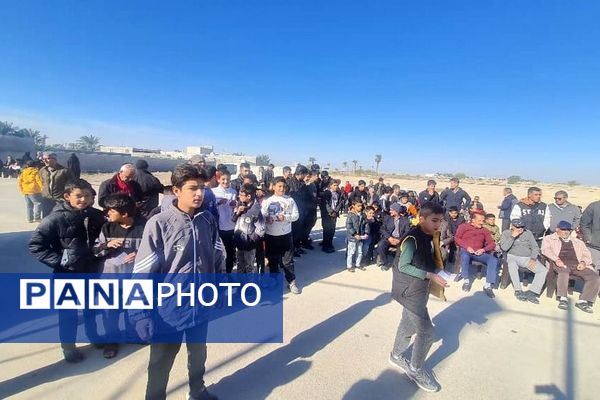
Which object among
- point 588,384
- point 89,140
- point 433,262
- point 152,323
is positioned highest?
point 89,140

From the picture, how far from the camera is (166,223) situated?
200 centimetres

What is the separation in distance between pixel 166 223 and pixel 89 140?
3205 inches

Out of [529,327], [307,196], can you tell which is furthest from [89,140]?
[529,327]

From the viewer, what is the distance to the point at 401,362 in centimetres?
290

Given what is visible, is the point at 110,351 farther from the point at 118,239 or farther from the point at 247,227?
the point at 247,227

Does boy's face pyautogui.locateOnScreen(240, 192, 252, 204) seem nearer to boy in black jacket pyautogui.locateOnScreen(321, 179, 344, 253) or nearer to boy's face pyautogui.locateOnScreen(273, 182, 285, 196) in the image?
boy's face pyautogui.locateOnScreen(273, 182, 285, 196)

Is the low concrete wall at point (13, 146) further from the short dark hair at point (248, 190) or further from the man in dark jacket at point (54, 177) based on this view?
the short dark hair at point (248, 190)

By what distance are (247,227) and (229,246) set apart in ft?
1.71

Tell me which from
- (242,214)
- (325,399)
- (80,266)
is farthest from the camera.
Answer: (242,214)

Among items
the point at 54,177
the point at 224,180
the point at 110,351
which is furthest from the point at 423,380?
the point at 54,177

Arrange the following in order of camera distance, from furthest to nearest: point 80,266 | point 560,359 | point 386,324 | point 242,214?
point 242,214, point 386,324, point 560,359, point 80,266

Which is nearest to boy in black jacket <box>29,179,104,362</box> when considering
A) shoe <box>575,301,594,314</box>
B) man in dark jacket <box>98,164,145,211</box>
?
man in dark jacket <box>98,164,145,211</box>

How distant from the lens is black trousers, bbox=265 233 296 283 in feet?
15.2

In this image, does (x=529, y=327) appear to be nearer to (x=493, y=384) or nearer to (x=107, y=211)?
(x=493, y=384)
